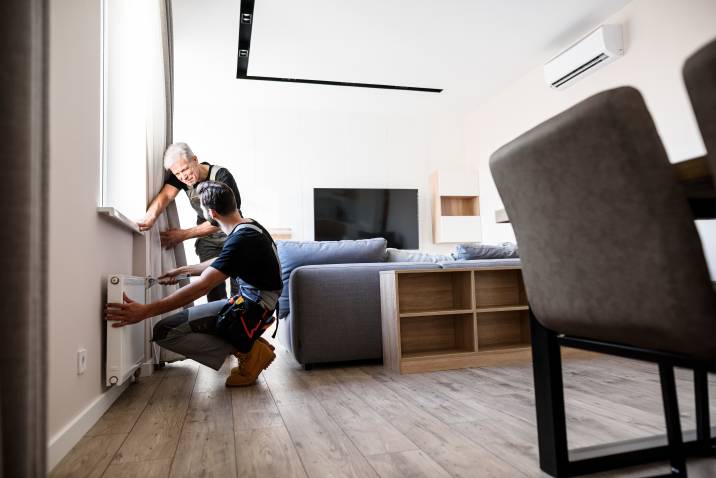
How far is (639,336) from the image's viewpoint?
0.87 metres

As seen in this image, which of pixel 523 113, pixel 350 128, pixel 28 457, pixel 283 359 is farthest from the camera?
pixel 350 128

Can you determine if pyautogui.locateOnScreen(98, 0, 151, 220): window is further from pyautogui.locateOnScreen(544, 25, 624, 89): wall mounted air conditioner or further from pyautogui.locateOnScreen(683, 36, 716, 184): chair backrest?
pyautogui.locateOnScreen(544, 25, 624, 89): wall mounted air conditioner

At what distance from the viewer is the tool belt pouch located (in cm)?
243

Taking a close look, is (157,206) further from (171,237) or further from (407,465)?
(407,465)

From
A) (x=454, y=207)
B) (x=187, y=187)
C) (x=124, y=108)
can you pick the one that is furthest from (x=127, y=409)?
(x=454, y=207)

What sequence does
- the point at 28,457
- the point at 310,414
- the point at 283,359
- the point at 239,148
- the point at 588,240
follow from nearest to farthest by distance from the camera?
1. the point at 28,457
2. the point at 588,240
3. the point at 310,414
4. the point at 283,359
5. the point at 239,148

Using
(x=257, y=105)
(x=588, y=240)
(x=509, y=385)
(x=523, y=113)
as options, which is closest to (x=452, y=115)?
(x=523, y=113)

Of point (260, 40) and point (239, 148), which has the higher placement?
point (260, 40)

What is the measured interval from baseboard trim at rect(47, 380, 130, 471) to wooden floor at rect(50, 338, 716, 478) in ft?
0.10

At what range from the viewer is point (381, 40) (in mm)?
4828

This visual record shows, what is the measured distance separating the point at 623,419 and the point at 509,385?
630 millimetres

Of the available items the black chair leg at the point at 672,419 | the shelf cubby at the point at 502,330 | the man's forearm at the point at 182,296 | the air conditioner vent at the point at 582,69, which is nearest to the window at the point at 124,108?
the man's forearm at the point at 182,296

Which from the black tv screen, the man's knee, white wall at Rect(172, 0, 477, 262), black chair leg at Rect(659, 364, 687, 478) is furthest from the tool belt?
the black tv screen

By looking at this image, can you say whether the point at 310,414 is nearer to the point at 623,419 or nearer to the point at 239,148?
the point at 623,419
